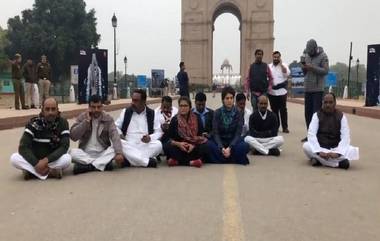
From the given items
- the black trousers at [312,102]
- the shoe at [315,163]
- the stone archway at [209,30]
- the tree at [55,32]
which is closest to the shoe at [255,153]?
the shoe at [315,163]

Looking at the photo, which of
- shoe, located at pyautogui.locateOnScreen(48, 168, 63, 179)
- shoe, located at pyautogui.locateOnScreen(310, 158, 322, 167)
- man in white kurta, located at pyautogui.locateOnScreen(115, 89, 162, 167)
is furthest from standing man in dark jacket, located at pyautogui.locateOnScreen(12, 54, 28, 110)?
shoe, located at pyautogui.locateOnScreen(310, 158, 322, 167)

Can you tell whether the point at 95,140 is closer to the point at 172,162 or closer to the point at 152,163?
the point at 152,163

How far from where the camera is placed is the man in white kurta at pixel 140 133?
7.03 metres

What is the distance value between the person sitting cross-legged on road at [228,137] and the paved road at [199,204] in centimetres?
24

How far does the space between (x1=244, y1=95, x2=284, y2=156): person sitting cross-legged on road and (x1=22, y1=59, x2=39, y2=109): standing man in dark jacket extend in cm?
1124

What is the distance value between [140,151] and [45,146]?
1.32m

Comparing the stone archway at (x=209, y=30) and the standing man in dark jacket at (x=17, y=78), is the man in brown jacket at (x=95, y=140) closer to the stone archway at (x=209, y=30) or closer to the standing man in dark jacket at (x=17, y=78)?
the standing man in dark jacket at (x=17, y=78)

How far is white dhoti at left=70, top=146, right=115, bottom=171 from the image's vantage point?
6629 millimetres

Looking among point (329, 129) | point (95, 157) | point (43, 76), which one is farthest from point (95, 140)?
point (43, 76)

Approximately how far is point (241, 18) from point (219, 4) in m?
3.15

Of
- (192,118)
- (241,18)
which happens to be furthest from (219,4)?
(192,118)

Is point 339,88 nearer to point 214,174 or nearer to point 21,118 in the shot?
point 21,118

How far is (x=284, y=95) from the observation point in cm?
1138

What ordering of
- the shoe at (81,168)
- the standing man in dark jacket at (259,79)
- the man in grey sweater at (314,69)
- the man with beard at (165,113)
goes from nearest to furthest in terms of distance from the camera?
the shoe at (81,168), the man with beard at (165,113), the man in grey sweater at (314,69), the standing man in dark jacket at (259,79)
